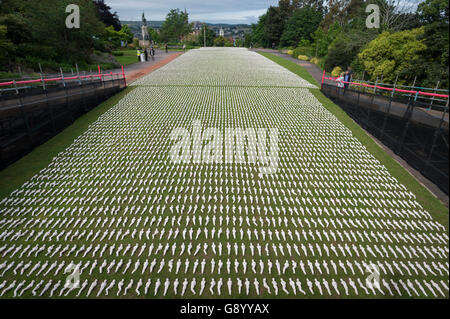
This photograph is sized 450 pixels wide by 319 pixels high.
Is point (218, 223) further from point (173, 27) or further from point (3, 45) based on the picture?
point (173, 27)

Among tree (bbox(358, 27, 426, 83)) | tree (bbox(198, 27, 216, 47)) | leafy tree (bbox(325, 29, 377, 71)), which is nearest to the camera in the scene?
tree (bbox(358, 27, 426, 83))

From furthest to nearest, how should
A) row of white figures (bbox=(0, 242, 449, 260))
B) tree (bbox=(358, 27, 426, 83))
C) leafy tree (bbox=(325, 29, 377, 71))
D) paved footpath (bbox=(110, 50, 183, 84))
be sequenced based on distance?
1. leafy tree (bbox=(325, 29, 377, 71))
2. paved footpath (bbox=(110, 50, 183, 84))
3. tree (bbox=(358, 27, 426, 83))
4. row of white figures (bbox=(0, 242, 449, 260))

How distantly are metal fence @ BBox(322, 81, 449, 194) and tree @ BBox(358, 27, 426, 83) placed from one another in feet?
23.2

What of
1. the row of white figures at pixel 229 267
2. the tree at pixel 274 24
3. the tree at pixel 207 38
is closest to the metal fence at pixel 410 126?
the row of white figures at pixel 229 267

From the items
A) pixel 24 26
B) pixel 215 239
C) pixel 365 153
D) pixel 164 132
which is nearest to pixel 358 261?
pixel 215 239

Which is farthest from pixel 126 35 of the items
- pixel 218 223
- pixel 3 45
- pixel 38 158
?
pixel 218 223

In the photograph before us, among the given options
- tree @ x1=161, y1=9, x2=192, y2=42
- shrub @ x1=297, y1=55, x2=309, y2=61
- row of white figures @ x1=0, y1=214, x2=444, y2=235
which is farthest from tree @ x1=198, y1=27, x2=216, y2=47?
row of white figures @ x1=0, y1=214, x2=444, y2=235

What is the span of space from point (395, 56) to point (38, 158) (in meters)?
19.8

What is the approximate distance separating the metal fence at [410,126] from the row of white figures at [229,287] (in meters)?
1.54

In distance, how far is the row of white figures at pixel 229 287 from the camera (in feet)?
11.0

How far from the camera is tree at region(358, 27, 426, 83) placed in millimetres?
14375

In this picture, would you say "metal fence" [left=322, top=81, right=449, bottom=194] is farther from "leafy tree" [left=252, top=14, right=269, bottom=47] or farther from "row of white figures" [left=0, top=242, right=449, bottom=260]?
"leafy tree" [left=252, top=14, right=269, bottom=47]

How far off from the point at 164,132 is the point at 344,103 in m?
9.00
